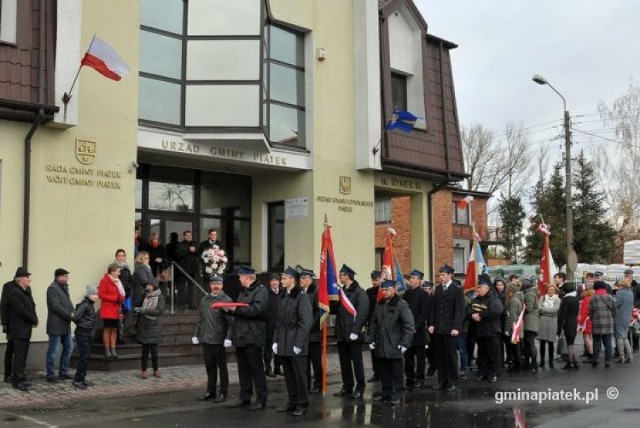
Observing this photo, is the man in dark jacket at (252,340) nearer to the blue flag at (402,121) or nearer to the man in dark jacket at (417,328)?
the man in dark jacket at (417,328)

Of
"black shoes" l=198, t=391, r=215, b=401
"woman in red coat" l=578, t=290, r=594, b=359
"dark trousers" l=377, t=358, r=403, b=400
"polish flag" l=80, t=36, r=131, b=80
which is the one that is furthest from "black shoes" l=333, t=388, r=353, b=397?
"polish flag" l=80, t=36, r=131, b=80

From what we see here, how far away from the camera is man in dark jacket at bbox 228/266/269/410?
10492mm

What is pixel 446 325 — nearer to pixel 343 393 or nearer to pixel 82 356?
pixel 343 393

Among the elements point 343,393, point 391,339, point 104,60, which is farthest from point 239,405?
point 104,60

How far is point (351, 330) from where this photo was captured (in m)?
Answer: 11.7

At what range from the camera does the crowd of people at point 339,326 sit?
10578 millimetres

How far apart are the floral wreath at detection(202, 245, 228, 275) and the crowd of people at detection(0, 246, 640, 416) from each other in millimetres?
1081

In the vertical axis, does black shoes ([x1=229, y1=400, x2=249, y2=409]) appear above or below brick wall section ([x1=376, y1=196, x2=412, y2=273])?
below

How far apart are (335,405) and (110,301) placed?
4968 millimetres

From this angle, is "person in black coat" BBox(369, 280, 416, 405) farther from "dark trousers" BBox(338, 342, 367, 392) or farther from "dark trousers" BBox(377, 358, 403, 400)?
"dark trousers" BBox(338, 342, 367, 392)

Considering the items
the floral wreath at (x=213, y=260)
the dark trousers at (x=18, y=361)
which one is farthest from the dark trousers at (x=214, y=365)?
the floral wreath at (x=213, y=260)

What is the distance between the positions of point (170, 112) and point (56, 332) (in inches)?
251

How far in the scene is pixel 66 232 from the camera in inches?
568

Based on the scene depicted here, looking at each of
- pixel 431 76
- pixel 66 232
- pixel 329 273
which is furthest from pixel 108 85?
pixel 431 76
